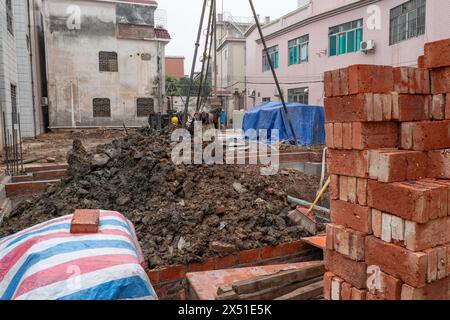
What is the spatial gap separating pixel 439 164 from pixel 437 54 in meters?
0.80

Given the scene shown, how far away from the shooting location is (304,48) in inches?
806

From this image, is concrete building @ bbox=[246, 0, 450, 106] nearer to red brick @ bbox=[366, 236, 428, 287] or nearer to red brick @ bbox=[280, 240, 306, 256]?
red brick @ bbox=[280, 240, 306, 256]

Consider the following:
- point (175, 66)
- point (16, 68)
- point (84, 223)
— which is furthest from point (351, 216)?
point (175, 66)

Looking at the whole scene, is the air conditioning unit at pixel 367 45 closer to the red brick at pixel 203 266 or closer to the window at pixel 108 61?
the window at pixel 108 61

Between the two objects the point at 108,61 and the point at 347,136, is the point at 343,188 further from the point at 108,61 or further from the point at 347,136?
the point at 108,61

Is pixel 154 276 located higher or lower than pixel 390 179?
lower

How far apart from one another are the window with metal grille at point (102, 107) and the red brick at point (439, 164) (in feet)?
70.5

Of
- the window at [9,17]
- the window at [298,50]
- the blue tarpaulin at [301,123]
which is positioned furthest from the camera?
the window at [298,50]

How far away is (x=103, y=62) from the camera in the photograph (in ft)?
72.3

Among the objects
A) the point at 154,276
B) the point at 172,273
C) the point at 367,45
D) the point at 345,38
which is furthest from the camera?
the point at 345,38

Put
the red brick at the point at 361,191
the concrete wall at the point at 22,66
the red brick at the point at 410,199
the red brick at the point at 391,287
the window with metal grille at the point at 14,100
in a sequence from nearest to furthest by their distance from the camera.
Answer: the red brick at the point at 410,199
the red brick at the point at 391,287
the red brick at the point at 361,191
the window with metal grille at the point at 14,100
the concrete wall at the point at 22,66

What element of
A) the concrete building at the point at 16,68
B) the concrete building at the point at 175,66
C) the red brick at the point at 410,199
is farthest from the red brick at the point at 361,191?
the concrete building at the point at 175,66

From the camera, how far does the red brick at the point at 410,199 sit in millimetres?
2285
